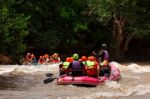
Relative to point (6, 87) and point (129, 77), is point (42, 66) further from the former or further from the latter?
point (6, 87)

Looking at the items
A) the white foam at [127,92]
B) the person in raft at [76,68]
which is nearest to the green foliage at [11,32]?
the person in raft at [76,68]

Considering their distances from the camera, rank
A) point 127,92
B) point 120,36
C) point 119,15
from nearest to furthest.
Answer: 1. point 127,92
2. point 119,15
3. point 120,36

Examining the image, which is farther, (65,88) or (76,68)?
(76,68)

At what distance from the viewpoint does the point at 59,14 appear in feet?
137

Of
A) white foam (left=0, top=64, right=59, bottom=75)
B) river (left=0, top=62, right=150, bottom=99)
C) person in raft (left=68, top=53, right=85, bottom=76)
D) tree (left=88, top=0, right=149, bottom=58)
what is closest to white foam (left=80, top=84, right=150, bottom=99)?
river (left=0, top=62, right=150, bottom=99)

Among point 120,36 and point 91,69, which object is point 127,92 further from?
point 120,36

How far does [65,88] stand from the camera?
894 inches

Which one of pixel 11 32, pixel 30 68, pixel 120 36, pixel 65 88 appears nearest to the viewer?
pixel 65 88

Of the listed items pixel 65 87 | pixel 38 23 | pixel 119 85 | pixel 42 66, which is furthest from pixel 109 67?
pixel 38 23

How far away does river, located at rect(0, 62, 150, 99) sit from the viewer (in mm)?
20062

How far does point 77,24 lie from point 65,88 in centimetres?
1960

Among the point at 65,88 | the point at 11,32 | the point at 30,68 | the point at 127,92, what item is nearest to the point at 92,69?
the point at 65,88

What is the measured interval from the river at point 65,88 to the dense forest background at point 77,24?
9791 mm

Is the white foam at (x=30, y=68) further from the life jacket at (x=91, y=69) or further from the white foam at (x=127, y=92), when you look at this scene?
the white foam at (x=127, y=92)
